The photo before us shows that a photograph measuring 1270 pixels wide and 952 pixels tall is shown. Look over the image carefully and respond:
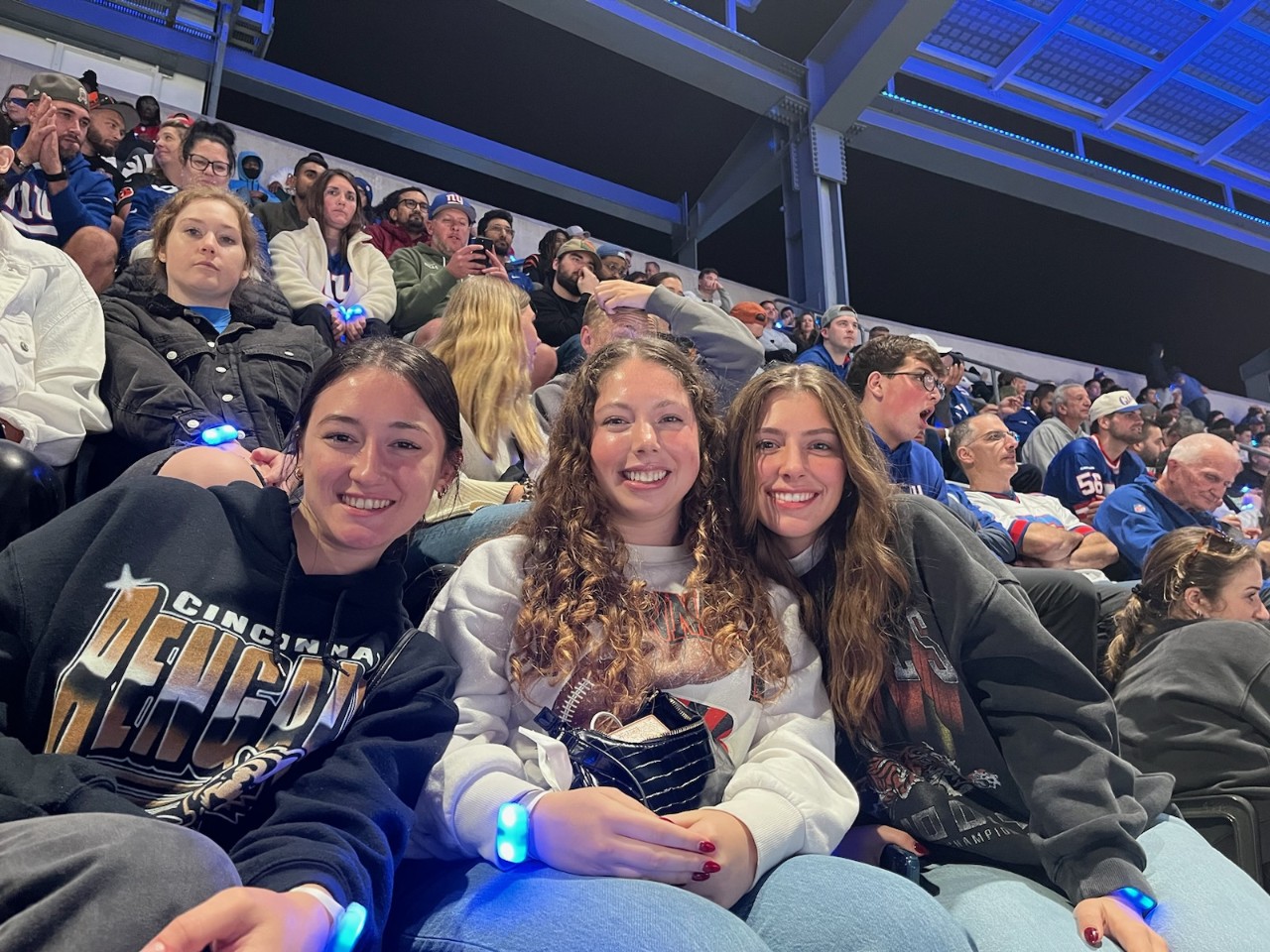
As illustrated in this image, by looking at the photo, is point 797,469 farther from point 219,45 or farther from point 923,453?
point 219,45

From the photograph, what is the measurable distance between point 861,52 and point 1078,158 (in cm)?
332

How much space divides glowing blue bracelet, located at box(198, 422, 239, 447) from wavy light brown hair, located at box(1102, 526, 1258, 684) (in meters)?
2.05

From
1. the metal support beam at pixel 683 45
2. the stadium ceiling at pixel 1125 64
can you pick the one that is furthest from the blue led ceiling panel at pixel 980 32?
the metal support beam at pixel 683 45

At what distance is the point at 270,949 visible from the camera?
0.64 m

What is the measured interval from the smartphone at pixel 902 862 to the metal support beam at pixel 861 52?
249 inches

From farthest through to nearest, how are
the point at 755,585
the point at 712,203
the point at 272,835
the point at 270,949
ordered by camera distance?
the point at 712,203, the point at 755,585, the point at 272,835, the point at 270,949

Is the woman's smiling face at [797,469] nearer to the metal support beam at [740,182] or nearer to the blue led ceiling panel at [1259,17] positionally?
the metal support beam at [740,182]

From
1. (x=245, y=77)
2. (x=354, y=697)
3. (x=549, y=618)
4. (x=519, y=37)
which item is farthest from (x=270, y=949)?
(x=519, y=37)

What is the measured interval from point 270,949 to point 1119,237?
1206cm

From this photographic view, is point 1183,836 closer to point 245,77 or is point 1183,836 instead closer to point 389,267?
point 389,267

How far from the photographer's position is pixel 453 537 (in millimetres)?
1517

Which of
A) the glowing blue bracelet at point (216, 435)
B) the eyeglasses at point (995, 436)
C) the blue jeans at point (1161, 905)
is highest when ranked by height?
the eyeglasses at point (995, 436)

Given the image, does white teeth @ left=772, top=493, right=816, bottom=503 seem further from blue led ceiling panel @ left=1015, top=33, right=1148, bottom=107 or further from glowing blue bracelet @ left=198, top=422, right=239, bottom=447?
blue led ceiling panel @ left=1015, top=33, right=1148, bottom=107

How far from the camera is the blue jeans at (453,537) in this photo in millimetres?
1497
